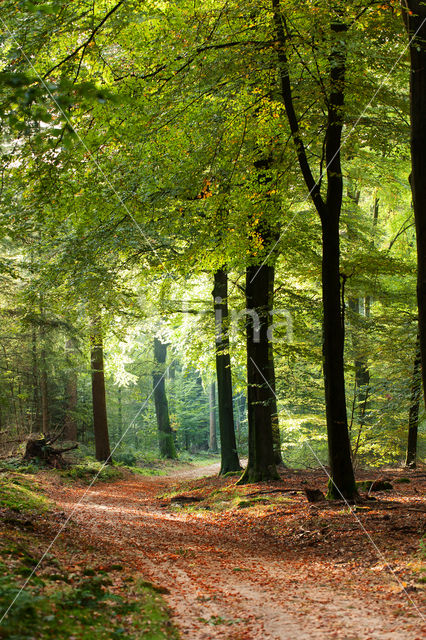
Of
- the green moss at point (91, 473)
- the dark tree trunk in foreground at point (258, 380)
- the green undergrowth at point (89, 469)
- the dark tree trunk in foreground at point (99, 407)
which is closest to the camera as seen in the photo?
the dark tree trunk in foreground at point (258, 380)

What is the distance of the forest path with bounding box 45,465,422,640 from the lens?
354 centimetres

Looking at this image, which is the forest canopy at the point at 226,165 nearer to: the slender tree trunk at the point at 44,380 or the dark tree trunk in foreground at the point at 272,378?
the dark tree trunk in foreground at the point at 272,378

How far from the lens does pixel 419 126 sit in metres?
4.96

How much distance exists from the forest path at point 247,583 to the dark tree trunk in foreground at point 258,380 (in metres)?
2.48

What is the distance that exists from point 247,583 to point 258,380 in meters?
5.69

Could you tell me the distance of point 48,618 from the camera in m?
2.91

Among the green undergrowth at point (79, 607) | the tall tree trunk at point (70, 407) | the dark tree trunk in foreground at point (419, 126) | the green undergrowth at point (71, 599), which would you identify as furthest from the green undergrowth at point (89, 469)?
the dark tree trunk in foreground at point (419, 126)

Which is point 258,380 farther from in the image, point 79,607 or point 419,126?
point 79,607

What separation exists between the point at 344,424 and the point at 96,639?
530 centimetres

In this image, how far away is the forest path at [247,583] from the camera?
11.6ft

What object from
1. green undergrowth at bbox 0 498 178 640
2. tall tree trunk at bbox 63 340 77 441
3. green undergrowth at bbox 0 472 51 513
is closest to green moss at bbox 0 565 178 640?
green undergrowth at bbox 0 498 178 640

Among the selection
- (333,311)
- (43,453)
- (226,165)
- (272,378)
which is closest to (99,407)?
(43,453)

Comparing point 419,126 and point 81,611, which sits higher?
point 419,126

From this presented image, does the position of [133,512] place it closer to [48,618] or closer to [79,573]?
[79,573]
